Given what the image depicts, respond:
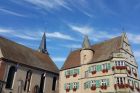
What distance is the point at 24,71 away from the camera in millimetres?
53281

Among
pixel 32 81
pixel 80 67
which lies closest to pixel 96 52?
pixel 80 67

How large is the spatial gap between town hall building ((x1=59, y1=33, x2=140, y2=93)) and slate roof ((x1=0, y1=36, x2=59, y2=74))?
25.9 ft

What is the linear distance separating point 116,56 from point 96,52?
310 inches

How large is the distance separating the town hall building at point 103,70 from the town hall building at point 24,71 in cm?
613

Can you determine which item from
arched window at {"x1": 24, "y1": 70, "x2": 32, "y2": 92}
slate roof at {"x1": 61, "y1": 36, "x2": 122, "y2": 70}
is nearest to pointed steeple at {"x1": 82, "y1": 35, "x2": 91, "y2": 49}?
slate roof at {"x1": 61, "y1": 36, "x2": 122, "y2": 70}

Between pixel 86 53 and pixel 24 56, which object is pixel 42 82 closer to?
pixel 24 56

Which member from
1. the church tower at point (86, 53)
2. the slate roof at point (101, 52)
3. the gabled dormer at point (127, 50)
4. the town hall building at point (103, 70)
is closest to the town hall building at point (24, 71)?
the town hall building at point (103, 70)

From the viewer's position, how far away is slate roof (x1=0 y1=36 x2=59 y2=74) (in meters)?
51.8

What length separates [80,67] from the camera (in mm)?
50781

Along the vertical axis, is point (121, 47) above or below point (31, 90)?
above

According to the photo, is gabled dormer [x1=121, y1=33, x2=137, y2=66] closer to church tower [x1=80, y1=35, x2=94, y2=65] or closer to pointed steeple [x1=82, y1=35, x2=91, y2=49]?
church tower [x1=80, y1=35, x2=94, y2=65]

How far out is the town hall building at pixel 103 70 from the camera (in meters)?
42.4

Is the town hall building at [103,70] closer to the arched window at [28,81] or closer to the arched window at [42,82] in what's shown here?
the arched window at [42,82]

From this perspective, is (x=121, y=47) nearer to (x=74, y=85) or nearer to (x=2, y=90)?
(x=74, y=85)
